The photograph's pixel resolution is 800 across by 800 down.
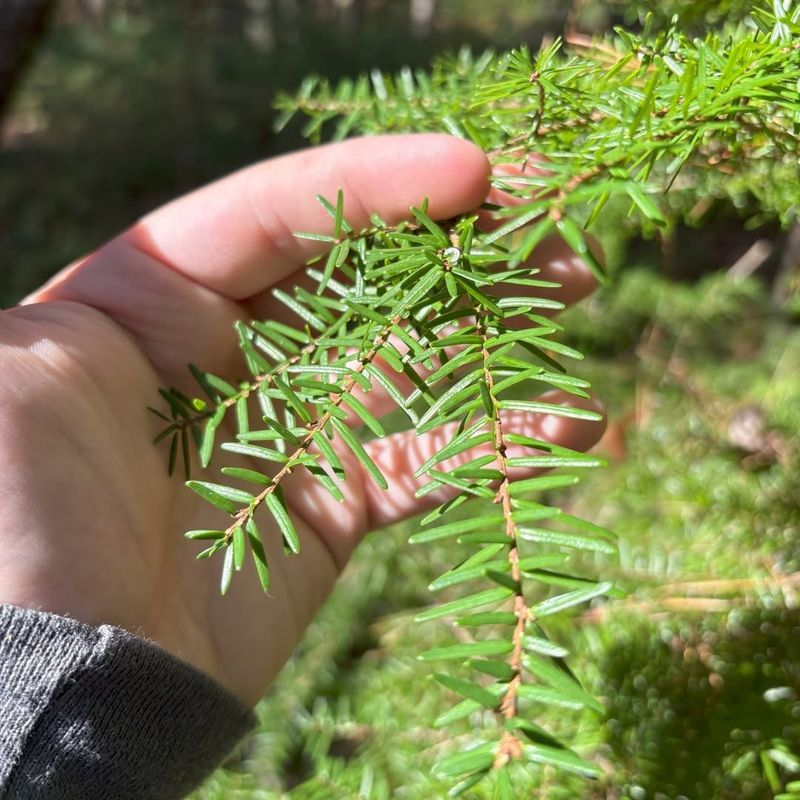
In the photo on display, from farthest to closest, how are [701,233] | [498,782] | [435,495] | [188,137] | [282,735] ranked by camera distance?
[188,137] → [701,233] → [282,735] → [435,495] → [498,782]

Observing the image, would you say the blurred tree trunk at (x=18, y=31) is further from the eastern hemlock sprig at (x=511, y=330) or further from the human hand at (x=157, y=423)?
the eastern hemlock sprig at (x=511, y=330)

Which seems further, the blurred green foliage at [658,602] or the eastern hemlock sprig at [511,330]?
the blurred green foliage at [658,602]

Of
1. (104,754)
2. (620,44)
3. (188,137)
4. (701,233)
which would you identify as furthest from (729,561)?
(188,137)

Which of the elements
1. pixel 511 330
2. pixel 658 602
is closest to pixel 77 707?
pixel 511 330

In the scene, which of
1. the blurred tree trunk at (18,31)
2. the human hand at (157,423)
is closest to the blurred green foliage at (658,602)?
the human hand at (157,423)

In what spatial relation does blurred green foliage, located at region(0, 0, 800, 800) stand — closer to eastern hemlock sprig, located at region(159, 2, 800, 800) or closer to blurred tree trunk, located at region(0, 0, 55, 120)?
eastern hemlock sprig, located at region(159, 2, 800, 800)

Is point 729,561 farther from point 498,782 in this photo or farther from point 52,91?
point 52,91
